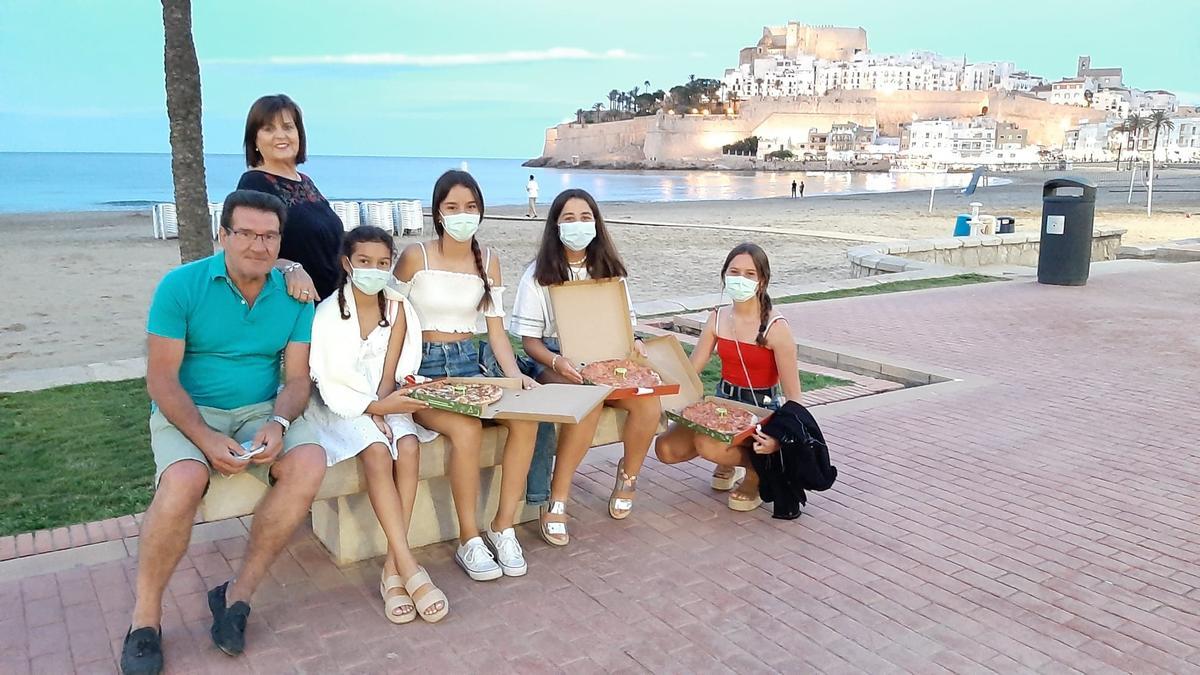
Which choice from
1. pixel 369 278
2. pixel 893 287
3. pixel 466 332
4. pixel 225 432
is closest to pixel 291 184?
pixel 369 278

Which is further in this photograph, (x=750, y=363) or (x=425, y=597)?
(x=750, y=363)

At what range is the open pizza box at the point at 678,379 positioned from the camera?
14.6 ft

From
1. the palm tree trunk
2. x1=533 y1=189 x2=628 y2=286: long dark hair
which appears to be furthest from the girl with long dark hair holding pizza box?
the palm tree trunk

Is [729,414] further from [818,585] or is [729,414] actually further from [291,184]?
[291,184]

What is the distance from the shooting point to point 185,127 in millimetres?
6250

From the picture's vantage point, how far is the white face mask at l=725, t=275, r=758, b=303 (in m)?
4.45

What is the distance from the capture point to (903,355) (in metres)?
→ 7.96

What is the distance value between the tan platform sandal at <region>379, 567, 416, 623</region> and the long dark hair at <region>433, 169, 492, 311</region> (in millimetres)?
1304

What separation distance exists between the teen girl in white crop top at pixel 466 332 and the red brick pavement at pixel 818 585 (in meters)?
0.19

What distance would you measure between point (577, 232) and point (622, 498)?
1.31 metres

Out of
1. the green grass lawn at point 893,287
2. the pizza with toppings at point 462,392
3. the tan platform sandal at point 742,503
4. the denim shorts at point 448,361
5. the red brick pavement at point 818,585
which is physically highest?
the denim shorts at point 448,361

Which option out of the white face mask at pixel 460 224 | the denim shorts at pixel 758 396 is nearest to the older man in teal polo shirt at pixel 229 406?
the white face mask at pixel 460 224

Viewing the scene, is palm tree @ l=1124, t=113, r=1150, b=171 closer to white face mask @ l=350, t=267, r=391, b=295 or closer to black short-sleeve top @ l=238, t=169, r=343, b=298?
black short-sleeve top @ l=238, t=169, r=343, b=298

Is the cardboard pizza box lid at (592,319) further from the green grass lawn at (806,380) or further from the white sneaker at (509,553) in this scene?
the green grass lawn at (806,380)
